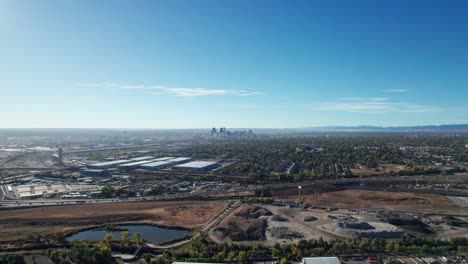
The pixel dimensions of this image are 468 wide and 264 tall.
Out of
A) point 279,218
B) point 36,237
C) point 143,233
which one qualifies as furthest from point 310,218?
point 36,237

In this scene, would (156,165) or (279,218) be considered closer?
(279,218)

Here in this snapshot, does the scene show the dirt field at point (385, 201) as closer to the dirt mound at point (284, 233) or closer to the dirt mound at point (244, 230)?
the dirt mound at point (284, 233)

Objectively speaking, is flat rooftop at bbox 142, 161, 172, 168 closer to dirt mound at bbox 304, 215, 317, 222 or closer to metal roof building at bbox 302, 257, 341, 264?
dirt mound at bbox 304, 215, 317, 222

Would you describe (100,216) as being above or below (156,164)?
below

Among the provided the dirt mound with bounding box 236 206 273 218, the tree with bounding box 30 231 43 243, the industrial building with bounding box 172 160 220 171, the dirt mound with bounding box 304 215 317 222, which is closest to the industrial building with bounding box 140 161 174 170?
the industrial building with bounding box 172 160 220 171

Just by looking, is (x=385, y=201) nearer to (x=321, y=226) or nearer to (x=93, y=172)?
(x=321, y=226)

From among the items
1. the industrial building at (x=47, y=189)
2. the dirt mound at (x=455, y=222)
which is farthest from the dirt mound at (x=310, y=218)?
the industrial building at (x=47, y=189)
